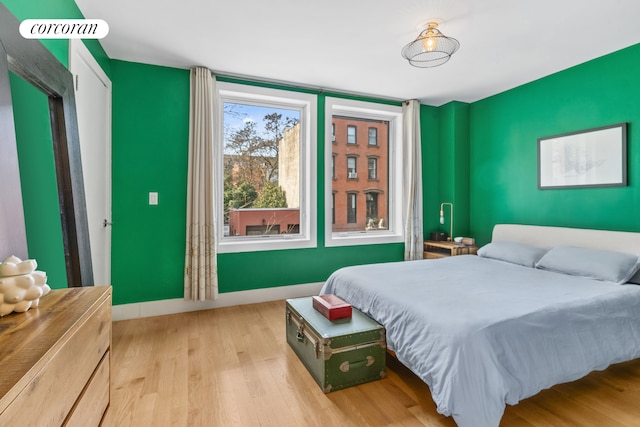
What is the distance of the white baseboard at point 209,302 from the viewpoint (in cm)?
307

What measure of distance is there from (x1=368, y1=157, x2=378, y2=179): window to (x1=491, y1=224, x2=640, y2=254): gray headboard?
160 centimetres

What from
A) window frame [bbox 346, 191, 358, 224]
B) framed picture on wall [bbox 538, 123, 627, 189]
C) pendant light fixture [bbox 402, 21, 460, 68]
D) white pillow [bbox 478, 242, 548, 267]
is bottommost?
white pillow [bbox 478, 242, 548, 267]

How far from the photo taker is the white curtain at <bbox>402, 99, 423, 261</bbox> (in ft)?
13.5

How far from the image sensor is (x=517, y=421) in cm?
164

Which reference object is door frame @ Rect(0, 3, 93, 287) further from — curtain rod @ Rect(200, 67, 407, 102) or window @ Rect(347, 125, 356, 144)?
window @ Rect(347, 125, 356, 144)

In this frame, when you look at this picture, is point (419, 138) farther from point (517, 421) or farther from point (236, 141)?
point (517, 421)

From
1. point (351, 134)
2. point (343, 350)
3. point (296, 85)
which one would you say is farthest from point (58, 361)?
point (351, 134)

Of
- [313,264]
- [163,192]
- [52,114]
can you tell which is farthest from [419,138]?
[52,114]

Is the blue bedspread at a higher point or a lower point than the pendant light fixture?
lower

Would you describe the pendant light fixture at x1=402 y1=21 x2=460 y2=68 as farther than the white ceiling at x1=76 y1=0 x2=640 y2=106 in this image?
Yes

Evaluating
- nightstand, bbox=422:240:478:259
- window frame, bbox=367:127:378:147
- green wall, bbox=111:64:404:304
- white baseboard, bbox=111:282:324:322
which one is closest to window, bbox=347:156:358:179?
window frame, bbox=367:127:378:147

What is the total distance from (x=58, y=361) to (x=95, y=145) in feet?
7.58

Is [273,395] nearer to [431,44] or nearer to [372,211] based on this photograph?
[431,44]

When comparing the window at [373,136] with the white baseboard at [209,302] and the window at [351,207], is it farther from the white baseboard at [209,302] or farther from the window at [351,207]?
the white baseboard at [209,302]
